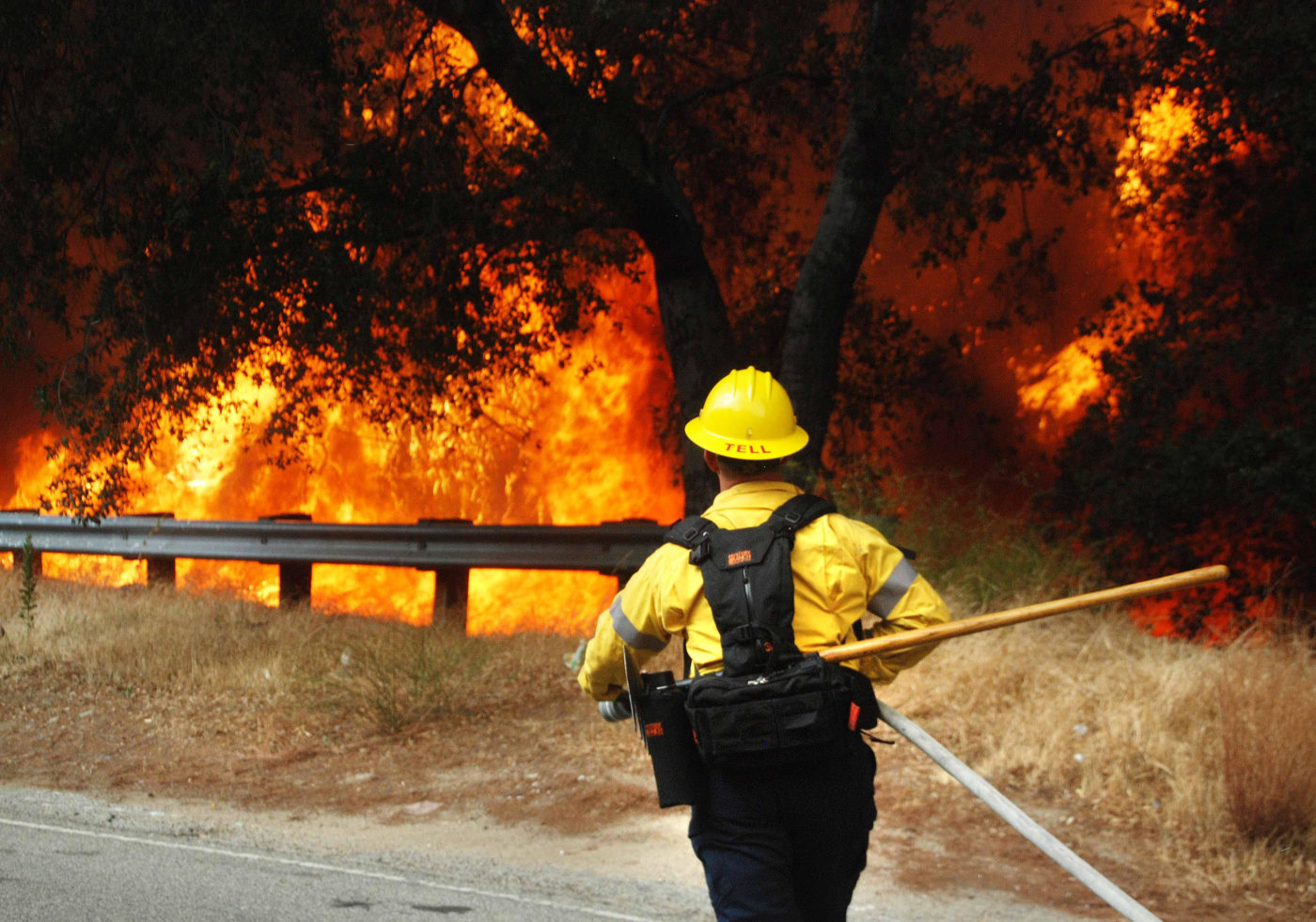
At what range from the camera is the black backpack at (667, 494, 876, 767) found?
9.68ft

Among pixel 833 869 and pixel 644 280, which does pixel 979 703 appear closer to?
pixel 833 869

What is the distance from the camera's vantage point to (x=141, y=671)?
28.0ft

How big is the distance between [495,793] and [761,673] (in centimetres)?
382

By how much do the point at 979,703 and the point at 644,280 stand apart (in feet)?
30.2

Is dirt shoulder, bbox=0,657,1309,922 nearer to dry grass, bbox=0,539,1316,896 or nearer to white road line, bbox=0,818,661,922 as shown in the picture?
→ dry grass, bbox=0,539,1316,896

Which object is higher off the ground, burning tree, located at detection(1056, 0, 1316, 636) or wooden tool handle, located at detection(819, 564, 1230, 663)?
burning tree, located at detection(1056, 0, 1316, 636)

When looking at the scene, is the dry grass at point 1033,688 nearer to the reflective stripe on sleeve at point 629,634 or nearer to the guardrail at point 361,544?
the guardrail at point 361,544

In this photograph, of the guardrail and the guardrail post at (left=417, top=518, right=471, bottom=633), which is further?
the guardrail post at (left=417, top=518, right=471, bottom=633)

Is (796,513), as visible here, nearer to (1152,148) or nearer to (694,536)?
(694,536)

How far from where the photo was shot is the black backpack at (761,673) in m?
2.95

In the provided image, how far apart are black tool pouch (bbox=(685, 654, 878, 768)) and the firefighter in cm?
4

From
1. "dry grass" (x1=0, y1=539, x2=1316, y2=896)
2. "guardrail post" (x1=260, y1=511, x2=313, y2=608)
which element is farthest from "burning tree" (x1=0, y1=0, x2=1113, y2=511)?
"guardrail post" (x1=260, y1=511, x2=313, y2=608)

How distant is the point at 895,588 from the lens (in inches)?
125

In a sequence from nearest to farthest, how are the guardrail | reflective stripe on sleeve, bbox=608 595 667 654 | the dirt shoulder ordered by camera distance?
reflective stripe on sleeve, bbox=608 595 667 654, the dirt shoulder, the guardrail
